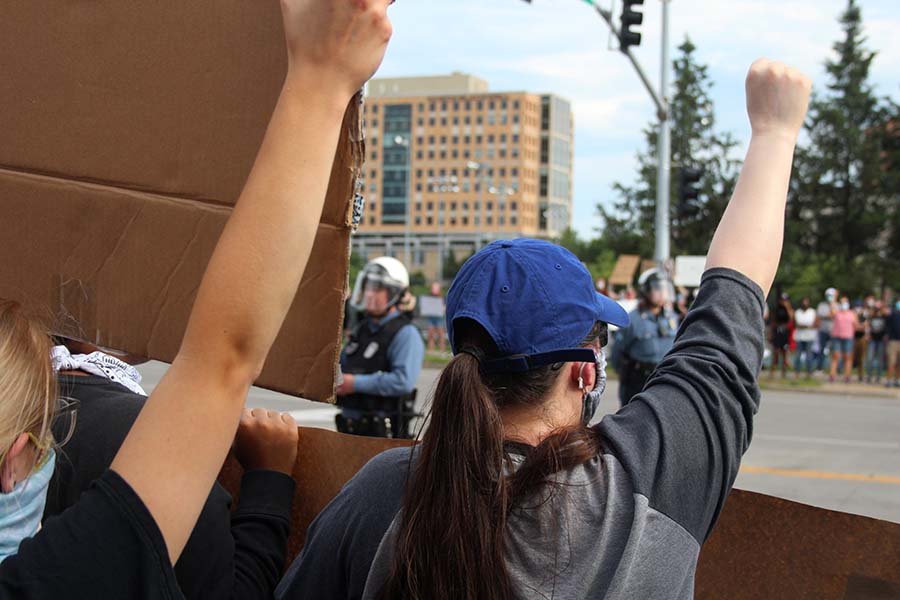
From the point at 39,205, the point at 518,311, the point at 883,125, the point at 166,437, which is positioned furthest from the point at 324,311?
the point at 883,125

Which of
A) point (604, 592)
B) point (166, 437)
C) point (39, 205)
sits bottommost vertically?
point (604, 592)

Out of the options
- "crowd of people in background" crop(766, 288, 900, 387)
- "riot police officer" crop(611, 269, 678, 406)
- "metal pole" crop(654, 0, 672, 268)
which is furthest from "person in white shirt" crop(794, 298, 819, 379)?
"riot police officer" crop(611, 269, 678, 406)

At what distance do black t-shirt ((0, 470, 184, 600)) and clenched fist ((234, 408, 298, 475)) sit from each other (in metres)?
0.91

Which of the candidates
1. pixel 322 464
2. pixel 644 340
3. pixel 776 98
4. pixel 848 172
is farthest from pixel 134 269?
pixel 848 172

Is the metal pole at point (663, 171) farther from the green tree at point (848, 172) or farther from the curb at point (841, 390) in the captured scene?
the green tree at point (848, 172)

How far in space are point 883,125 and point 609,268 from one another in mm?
15465

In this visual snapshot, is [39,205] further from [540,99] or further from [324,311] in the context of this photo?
[540,99]

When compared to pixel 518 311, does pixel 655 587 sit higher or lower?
lower

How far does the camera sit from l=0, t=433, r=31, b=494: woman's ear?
3.90ft

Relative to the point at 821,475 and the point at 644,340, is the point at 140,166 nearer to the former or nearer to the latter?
the point at 644,340

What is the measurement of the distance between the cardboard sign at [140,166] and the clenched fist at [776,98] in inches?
26.2

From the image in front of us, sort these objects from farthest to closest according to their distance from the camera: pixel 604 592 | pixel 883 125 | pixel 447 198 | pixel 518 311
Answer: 1. pixel 447 198
2. pixel 883 125
3. pixel 518 311
4. pixel 604 592

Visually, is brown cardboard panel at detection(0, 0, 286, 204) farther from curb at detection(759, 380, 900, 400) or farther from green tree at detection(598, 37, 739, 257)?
green tree at detection(598, 37, 739, 257)

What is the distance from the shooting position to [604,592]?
1.36 m
